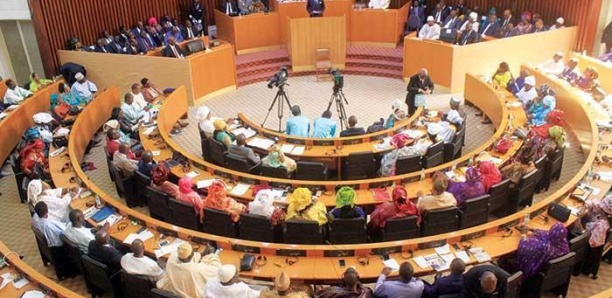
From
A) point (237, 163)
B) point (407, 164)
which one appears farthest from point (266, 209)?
point (407, 164)

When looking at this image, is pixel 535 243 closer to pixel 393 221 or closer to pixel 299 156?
pixel 393 221

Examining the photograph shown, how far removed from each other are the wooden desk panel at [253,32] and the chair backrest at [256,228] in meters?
10.2

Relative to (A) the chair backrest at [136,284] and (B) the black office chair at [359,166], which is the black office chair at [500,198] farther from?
(A) the chair backrest at [136,284]

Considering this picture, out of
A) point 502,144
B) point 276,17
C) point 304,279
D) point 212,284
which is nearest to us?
point 212,284

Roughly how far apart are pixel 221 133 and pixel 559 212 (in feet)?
18.8

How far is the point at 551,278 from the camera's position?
6672 millimetres

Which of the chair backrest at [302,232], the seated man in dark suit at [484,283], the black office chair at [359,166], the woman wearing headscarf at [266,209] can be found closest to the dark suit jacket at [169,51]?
the black office chair at [359,166]

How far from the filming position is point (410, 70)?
50.3 feet

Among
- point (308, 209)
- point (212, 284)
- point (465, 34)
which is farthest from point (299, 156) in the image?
point (465, 34)

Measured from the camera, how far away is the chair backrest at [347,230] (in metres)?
7.43

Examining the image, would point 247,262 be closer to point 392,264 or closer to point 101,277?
point 392,264

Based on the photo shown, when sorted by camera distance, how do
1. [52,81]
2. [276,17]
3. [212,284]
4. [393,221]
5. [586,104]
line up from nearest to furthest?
[212,284] < [393,221] < [586,104] < [52,81] < [276,17]

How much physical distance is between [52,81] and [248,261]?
9.55m

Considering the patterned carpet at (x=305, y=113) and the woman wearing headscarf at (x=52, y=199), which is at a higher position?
the woman wearing headscarf at (x=52, y=199)
